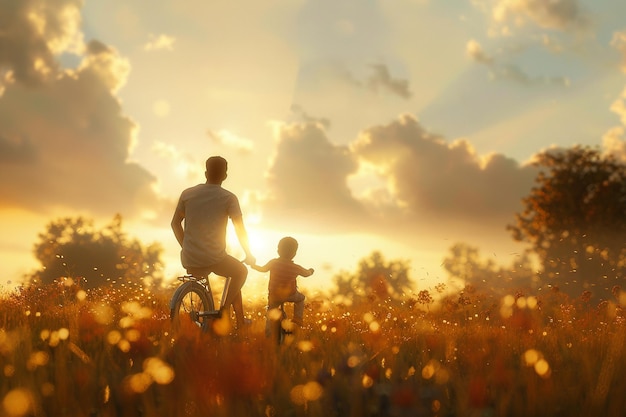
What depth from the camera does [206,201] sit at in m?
7.79

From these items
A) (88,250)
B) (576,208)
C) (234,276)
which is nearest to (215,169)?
(234,276)

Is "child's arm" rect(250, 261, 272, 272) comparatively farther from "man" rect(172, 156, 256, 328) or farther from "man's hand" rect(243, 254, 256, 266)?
"man's hand" rect(243, 254, 256, 266)

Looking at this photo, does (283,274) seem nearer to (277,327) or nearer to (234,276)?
(234,276)

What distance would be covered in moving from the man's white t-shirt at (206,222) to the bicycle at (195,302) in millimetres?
249

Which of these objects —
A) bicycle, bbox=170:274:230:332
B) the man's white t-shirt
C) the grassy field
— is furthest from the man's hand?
the grassy field

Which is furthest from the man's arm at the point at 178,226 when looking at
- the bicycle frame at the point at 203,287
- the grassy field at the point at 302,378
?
the grassy field at the point at 302,378

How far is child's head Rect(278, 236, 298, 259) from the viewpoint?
815 cm

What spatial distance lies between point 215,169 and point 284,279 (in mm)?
1602

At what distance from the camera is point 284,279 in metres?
7.93

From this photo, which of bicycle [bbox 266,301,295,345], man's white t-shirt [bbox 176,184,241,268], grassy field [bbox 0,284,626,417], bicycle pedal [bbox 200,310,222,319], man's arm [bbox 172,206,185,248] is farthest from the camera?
man's arm [bbox 172,206,185,248]

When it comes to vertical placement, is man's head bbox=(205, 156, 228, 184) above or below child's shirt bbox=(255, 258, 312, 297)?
above

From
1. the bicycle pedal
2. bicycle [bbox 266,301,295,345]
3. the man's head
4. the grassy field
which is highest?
the man's head

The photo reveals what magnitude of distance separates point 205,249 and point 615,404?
17.5ft

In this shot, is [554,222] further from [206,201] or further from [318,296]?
[206,201]
